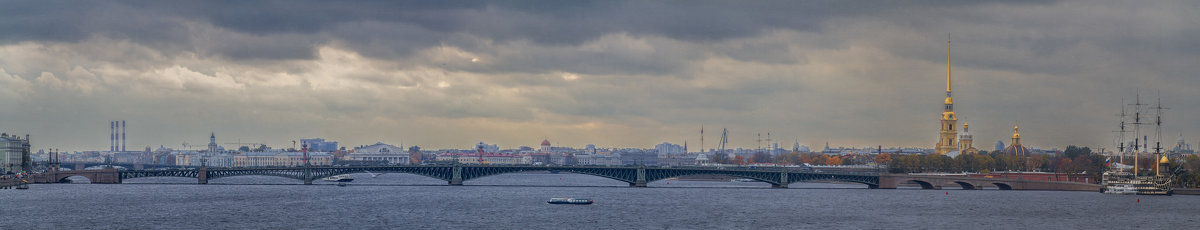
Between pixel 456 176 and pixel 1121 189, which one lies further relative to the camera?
pixel 456 176

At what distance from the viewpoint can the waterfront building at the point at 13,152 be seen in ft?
518

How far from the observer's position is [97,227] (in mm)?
76125

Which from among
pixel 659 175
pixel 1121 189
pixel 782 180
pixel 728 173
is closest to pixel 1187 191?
pixel 1121 189

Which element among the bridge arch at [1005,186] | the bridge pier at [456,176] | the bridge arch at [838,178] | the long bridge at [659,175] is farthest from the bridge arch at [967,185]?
the bridge pier at [456,176]

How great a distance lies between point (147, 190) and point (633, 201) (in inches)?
2057

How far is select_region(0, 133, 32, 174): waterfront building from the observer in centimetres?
15800

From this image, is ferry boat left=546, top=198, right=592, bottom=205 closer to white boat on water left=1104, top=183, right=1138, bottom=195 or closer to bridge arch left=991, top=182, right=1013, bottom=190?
bridge arch left=991, top=182, right=1013, bottom=190

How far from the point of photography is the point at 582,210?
307ft

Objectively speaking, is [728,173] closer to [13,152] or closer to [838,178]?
[838,178]

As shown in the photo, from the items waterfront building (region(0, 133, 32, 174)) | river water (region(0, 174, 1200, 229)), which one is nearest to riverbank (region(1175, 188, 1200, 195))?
river water (region(0, 174, 1200, 229))

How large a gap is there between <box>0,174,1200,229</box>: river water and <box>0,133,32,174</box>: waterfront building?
36748 mm

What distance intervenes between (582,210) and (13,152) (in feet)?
342

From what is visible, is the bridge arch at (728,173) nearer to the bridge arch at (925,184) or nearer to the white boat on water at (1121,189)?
the bridge arch at (925,184)

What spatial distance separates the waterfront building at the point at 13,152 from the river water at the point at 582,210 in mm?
36748
